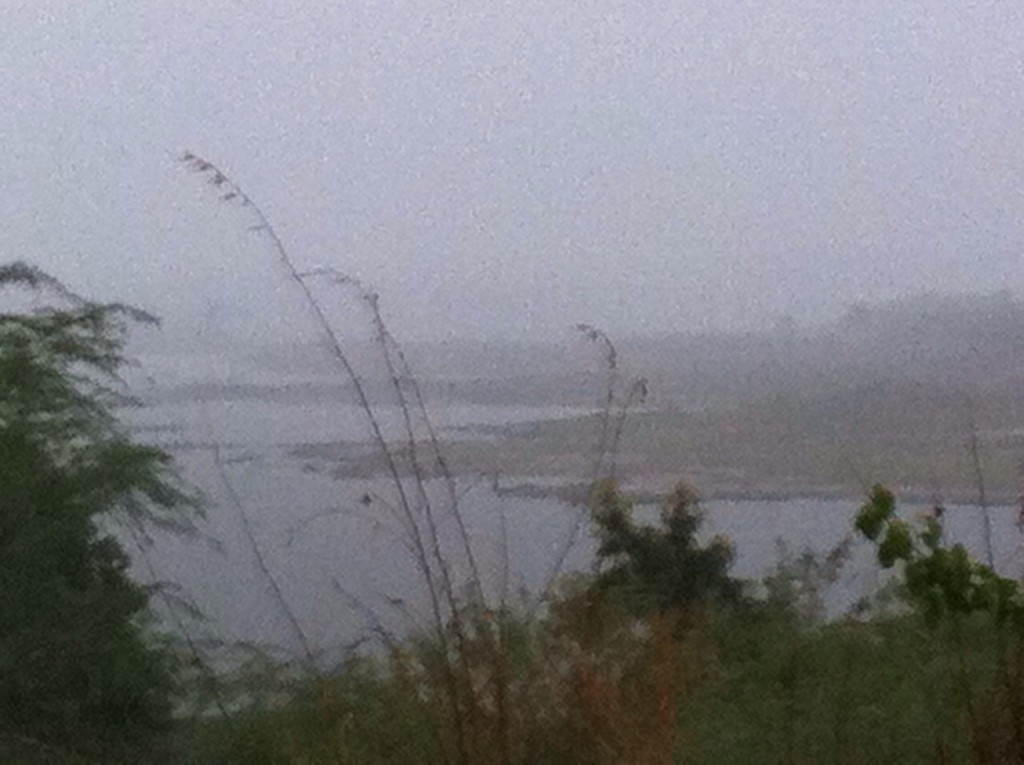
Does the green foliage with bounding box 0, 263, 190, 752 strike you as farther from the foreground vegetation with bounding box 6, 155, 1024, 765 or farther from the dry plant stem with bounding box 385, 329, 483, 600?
the dry plant stem with bounding box 385, 329, 483, 600

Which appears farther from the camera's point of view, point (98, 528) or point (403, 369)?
point (98, 528)

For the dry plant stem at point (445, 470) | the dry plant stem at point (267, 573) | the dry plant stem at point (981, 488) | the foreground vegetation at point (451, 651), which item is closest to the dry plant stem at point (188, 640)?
the foreground vegetation at point (451, 651)

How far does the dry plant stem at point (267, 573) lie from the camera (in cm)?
355

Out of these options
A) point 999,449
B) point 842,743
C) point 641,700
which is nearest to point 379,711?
point 641,700

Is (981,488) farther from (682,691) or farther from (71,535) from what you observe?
(71,535)

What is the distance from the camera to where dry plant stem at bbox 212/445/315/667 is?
3549 millimetres

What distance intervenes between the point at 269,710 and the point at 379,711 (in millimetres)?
544

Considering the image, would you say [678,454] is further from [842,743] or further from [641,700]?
[641,700]

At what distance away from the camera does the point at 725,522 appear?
238 inches

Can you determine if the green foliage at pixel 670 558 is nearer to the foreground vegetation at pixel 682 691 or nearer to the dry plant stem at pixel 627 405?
the foreground vegetation at pixel 682 691

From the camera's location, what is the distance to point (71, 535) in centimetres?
421

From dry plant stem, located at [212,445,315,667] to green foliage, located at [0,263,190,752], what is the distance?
48 centimetres

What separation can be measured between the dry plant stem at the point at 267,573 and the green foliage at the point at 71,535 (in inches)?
18.8

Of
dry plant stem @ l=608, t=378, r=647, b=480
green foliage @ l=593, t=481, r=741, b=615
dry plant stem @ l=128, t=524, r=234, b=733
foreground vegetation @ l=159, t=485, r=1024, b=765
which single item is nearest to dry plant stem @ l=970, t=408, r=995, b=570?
foreground vegetation @ l=159, t=485, r=1024, b=765
